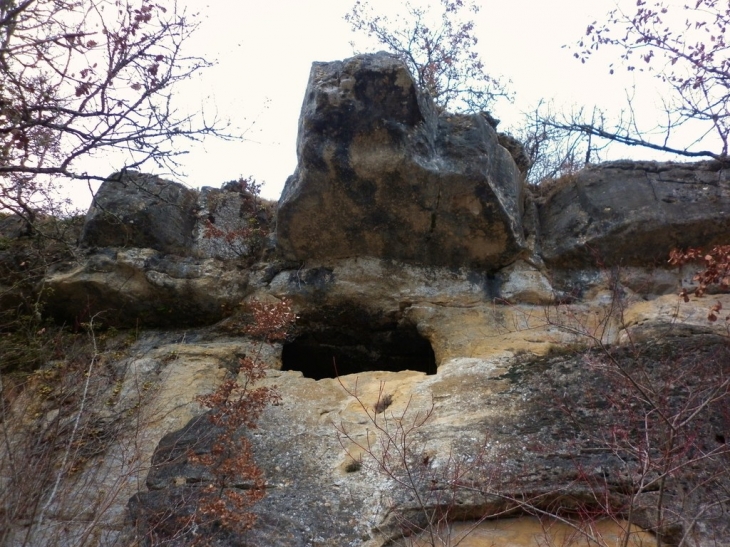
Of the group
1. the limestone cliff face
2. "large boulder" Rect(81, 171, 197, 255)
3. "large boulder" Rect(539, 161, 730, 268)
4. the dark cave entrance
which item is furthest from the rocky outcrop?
"large boulder" Rect(539, 161, 730, 268)

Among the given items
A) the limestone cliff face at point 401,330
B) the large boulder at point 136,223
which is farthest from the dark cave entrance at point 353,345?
the large boulder at point 136,223

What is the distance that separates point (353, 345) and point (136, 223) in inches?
89.1

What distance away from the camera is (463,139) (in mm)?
6145

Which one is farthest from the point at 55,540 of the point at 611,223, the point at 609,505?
the point at 611,223

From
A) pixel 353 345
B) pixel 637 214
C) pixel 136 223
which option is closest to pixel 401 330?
pixel 353 345

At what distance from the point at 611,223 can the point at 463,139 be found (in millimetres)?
1448

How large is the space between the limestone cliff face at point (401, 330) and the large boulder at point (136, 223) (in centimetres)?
2

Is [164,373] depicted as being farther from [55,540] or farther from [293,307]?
[55,540]

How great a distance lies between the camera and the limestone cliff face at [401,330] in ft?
13.5

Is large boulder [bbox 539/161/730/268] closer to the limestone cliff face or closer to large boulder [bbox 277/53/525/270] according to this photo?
the limestone cliff face

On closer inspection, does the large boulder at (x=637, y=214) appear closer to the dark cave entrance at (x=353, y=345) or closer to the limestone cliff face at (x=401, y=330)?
the limestone cliff face at (x=401, y=330)

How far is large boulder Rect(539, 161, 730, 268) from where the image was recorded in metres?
5.84

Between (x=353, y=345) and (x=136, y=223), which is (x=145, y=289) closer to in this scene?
(x=136, y=223)

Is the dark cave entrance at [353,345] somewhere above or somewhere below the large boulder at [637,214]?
below
